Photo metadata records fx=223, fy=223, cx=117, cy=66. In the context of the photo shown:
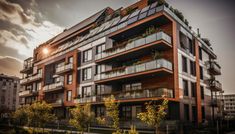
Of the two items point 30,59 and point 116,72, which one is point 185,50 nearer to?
point 116,72

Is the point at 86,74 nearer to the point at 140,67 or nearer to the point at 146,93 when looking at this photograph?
the point at 140,67

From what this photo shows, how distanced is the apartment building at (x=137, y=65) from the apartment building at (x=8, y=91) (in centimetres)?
6795

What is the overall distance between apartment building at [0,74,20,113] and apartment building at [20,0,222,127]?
6795 cm

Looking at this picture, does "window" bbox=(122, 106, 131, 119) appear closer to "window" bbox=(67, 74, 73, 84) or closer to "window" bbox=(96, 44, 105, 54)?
"window" bbox=(96, 44, 105, 54)

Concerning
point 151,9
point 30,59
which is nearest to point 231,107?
point 30,59

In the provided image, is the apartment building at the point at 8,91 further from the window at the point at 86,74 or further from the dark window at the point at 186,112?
the dark window at the point at 186,112

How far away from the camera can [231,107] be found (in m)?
155

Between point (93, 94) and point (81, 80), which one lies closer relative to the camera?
point (93, 94)

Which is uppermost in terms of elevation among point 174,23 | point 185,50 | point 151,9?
point 151,9

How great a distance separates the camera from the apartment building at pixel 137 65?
81.4ft

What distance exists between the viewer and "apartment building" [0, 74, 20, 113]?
101062 millimetres

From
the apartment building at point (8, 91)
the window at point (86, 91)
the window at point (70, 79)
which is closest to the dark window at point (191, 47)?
the window at point (86, 91)

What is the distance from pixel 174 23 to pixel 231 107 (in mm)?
151582

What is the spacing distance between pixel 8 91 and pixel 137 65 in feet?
309
